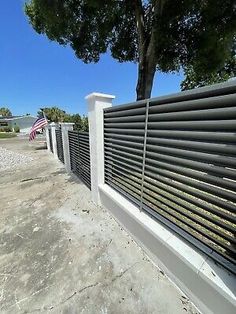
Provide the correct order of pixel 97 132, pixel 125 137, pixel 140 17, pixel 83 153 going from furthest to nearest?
pixel 140 17, pixel 83 153, pixel 97 132, pixel 125 137

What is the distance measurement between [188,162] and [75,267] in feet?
6.32

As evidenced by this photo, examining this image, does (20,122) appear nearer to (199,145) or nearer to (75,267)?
(75,267)

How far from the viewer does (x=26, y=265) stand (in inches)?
100

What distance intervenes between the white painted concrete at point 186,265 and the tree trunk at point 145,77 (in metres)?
4.42

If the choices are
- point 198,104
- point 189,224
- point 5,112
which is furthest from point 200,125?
point 5,112

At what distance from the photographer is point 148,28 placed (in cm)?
638

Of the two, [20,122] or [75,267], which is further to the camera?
[20,122]

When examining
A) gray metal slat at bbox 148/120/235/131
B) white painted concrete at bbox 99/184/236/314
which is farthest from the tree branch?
white painted concrete at bbox 99/184/236/314

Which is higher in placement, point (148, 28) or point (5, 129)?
point (148, 28)

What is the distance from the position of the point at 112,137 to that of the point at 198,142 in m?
1.91

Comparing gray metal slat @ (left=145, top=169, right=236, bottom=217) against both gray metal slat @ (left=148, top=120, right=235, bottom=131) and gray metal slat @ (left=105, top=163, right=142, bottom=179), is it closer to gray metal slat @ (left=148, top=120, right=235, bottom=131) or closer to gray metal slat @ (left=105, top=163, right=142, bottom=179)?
gray metal slat @ (left=105, top=163, right=142, bottom=179)

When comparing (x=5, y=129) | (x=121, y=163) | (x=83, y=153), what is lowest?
(x=5, y=129)

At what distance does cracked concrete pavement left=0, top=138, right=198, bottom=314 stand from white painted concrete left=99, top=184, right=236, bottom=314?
0.14m

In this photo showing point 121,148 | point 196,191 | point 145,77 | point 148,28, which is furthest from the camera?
point 148,28
